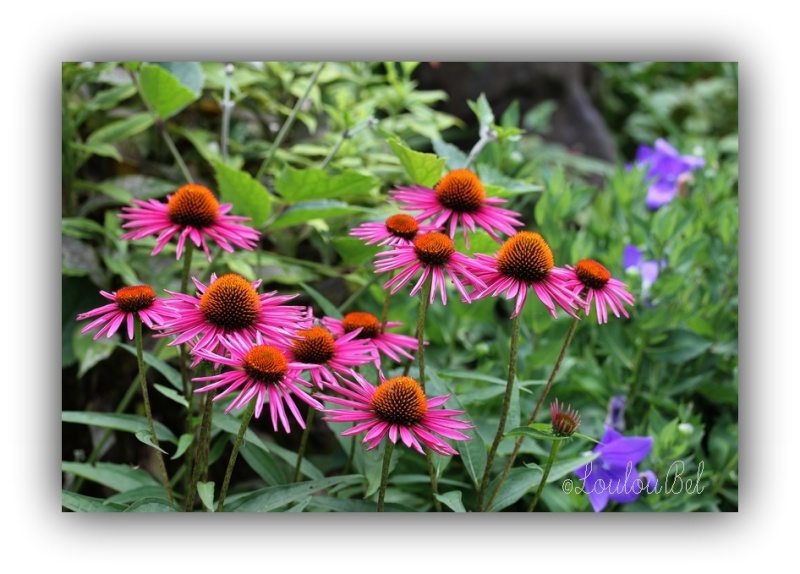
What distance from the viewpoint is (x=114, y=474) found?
3.99 ft

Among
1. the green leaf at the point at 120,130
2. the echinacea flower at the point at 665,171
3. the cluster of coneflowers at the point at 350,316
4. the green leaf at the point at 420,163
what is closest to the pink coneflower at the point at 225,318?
the cluster of coneflowers at the point at 350,316

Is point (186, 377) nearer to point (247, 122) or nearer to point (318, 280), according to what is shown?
point (318, 280)

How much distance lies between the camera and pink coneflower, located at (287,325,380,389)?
971 millimetres

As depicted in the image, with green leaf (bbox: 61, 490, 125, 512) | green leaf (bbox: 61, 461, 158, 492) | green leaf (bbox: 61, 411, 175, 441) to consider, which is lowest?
green leaf (bbox: 61, 490, 125, 512)

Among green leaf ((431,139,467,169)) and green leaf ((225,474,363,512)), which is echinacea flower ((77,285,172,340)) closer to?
green leaf ((225,474,363,512))

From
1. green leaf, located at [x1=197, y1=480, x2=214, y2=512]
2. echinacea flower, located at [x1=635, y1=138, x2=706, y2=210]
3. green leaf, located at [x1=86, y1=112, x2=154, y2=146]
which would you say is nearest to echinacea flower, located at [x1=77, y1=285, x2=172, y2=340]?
green leaf, located at [x1=197, y1=480, x2=214, y2=512]

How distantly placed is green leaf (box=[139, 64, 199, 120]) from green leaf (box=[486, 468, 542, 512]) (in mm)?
773

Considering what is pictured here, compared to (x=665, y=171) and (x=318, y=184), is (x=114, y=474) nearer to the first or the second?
(x=318, y=184)

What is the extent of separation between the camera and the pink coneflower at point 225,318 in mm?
917

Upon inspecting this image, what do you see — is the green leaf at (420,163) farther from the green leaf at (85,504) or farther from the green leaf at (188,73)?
the green leaf at (85,504)

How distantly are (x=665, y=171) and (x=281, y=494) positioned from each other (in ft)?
3.95

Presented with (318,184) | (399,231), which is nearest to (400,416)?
(399,231)
